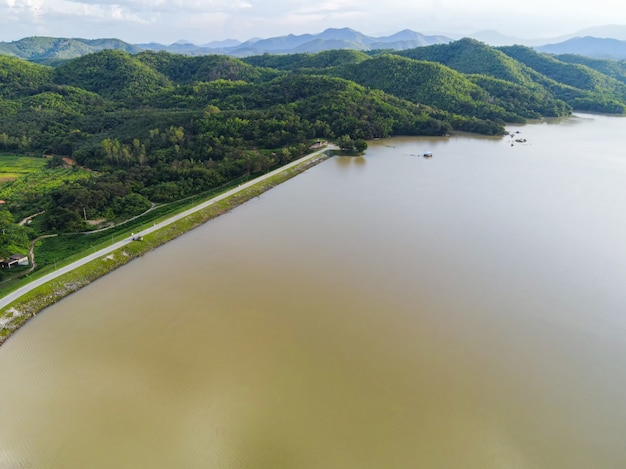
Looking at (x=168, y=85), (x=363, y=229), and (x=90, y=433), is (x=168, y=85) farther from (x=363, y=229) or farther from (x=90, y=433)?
(x=90, y=433)

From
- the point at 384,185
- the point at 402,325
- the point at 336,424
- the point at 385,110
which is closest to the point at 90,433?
the point at 336,424

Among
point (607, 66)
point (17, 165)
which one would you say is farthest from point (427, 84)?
point (607, 66)

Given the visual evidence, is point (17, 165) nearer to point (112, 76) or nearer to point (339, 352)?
point (112, 76)

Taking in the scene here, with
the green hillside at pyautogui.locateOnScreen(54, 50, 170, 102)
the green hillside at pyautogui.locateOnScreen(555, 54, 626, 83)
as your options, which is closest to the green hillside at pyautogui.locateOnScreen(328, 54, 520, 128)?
the green hillside at pyautogui.locateOnScreen(54, 50, 170, 102)

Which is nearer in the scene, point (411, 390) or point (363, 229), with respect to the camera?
point (411, 390)

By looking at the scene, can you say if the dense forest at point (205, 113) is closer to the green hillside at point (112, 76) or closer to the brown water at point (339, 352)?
the green hillside at point (112, 76)
